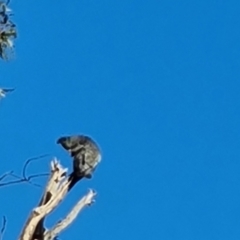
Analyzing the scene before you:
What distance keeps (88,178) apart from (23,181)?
443 millimetres

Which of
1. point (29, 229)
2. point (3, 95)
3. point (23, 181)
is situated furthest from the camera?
point (3, 95)

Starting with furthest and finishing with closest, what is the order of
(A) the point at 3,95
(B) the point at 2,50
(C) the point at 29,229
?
(B) the point at 2,50
(A) the point at 3,95
(C) the point at 29,229

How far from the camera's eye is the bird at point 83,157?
14.7 feet

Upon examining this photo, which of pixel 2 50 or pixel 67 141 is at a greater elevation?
pixel 2 50

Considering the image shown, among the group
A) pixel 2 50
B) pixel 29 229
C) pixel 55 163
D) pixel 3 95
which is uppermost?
pixel 2 50

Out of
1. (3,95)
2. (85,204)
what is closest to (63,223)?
(85,204)

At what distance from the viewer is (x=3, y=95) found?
757 centimetres

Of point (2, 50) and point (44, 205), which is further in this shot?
point (2, 50)

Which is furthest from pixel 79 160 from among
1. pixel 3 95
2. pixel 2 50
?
pixel 2 50

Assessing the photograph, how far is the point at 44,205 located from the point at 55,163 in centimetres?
23

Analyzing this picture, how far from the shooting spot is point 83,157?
4512 mm

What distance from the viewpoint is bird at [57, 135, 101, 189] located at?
449cm

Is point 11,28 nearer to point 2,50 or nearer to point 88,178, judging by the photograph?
point 2,50

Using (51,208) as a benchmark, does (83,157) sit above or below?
above
